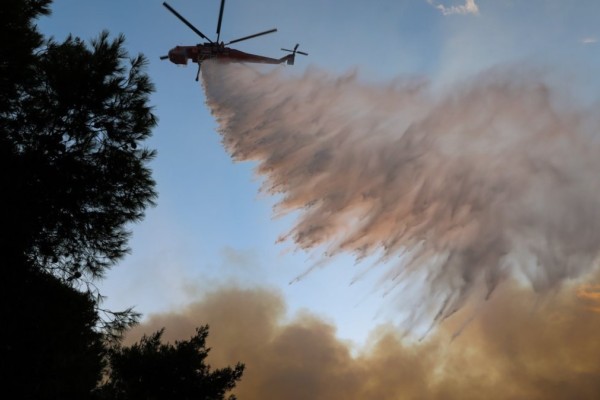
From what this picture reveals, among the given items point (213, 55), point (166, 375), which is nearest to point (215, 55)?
point (213, 55)

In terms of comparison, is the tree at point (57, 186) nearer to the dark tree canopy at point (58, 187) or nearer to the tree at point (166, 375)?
the dark tree canopy at point (58, 187)

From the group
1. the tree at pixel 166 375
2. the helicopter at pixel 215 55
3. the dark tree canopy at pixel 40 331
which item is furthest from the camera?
the helicopter at pixel 215 55

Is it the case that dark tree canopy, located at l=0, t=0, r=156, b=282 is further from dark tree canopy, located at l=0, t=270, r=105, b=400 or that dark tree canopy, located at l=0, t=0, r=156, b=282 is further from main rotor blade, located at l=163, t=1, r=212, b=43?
main rotor blade, located at l=163, t=1, r=212, b=43

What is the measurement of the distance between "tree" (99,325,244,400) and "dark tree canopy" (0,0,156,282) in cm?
1479

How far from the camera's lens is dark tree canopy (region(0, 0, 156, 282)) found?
8359mm

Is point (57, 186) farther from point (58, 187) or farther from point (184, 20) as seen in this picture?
point (184, 20)

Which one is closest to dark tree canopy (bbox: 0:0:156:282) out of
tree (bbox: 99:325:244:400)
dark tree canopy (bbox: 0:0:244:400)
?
dark tree canopy (bbox: 0:0:244:400)

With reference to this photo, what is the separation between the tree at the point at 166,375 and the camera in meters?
21.9

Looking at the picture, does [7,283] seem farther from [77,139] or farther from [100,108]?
[100,108]

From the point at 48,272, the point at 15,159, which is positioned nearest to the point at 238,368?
the point at 48,272

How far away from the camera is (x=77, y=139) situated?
9.19 metres

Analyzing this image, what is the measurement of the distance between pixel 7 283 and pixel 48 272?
943 mm

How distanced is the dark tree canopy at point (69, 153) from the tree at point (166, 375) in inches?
582

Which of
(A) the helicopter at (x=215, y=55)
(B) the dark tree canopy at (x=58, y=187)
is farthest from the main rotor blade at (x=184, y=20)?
(B) the dark tree canopy at (x=58, y=187)
